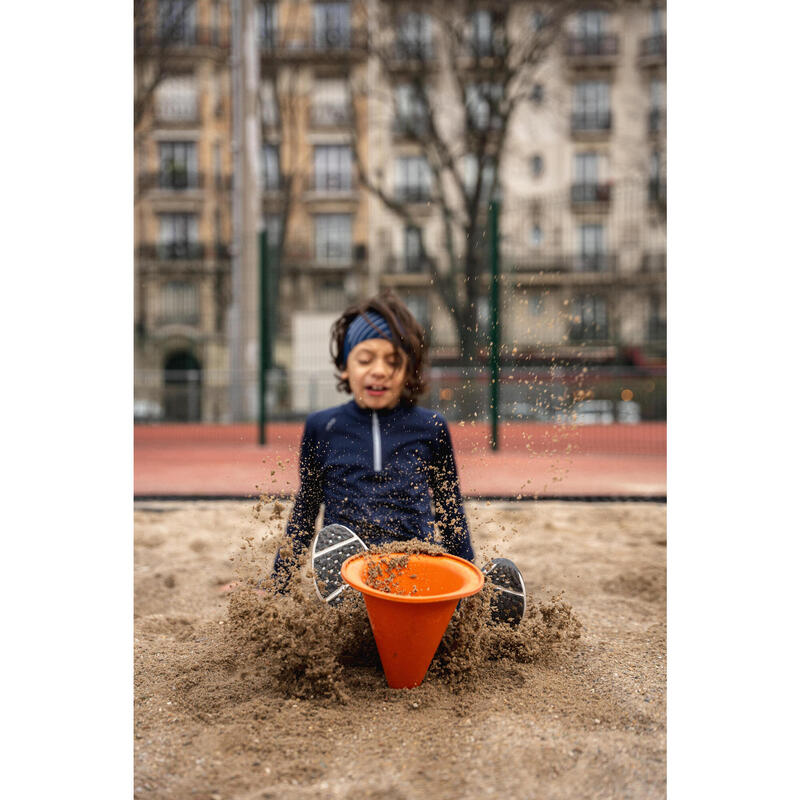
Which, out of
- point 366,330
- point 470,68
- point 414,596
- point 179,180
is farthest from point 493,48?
point 414,596

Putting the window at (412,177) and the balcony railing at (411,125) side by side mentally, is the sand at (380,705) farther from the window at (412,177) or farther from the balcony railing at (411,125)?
the window at (412,177)

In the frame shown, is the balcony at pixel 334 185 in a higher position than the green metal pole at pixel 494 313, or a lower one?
higher

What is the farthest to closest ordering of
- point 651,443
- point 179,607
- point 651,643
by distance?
point 651,443, point 179,607, point 651,643

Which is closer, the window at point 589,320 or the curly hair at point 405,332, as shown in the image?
the curly hair at point 405,332

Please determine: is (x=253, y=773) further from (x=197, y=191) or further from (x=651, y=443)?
(x=197, y=191)

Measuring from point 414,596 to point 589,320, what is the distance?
19.3ft

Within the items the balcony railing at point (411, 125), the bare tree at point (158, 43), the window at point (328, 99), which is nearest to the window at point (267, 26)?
the window at point (328, 99)

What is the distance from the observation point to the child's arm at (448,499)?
2.35m

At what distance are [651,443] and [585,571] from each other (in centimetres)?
657

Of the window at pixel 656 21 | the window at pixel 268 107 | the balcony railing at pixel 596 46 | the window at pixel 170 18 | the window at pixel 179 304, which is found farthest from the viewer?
the balcony railing at pixel 596 46

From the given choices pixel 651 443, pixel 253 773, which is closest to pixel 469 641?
pixel 253 773

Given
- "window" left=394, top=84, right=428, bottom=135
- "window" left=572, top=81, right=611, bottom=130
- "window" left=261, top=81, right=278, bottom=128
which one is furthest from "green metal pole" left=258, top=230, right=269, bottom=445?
"window" left=572, top=81, right=611, bottom=130

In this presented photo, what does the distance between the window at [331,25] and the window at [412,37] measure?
537cm

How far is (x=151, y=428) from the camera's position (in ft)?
37.5
